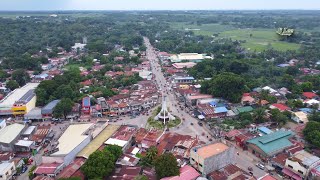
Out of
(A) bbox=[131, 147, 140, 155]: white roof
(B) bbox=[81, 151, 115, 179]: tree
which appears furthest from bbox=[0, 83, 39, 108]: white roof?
(B) bbox=[81, 151, 115, 179]: tree

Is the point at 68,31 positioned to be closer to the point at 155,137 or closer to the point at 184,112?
the point at 184,112

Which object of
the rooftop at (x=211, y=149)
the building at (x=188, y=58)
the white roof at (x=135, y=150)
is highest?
the rooftop at (x=211, y=149)

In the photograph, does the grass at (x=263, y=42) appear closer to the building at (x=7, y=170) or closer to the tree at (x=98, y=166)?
the tree at (x=98, y=166)

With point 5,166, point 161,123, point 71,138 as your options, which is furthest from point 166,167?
point 5,166

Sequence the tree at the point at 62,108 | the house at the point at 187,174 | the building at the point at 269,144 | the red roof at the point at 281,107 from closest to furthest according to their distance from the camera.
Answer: the house at the point at 187,174 → the building at the point at 269,144 → the tree at the point at 62,108 → the red roof at the point at 281,107

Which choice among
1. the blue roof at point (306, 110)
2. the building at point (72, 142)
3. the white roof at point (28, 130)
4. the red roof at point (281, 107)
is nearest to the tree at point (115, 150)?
the building at point (72, 142)

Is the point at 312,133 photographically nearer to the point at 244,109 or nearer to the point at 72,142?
the point at 244,109

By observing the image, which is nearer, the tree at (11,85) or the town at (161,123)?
the town at (161,123)
